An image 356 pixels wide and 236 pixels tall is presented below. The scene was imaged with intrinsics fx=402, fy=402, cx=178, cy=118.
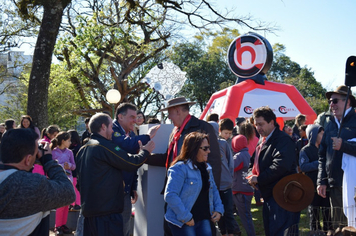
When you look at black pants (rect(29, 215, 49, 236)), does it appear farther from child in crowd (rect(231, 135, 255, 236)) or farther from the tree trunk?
the tree trunk

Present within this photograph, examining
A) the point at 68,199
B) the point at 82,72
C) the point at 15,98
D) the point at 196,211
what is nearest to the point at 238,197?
the point at 196,211

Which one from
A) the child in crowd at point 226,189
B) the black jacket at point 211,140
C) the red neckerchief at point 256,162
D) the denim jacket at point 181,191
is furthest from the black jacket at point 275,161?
the child in crowd at point 226,189

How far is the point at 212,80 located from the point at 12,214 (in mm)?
36132

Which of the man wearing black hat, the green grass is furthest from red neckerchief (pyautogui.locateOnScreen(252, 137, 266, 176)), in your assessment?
the green grass

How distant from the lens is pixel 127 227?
17.2ft

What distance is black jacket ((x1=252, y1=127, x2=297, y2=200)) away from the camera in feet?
15.3

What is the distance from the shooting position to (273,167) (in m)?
4.67

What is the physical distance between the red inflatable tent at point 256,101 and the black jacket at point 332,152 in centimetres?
840

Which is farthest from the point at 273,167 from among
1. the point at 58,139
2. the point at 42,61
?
the point at 42,61

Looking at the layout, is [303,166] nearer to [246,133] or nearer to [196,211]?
[246,133]

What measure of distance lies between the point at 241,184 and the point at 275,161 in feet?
7.30

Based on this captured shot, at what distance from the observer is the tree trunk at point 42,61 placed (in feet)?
33.5

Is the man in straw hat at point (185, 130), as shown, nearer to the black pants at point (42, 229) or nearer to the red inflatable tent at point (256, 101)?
the black pants at point (42, 229)

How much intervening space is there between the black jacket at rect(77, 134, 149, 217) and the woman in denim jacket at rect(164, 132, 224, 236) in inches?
26.8
